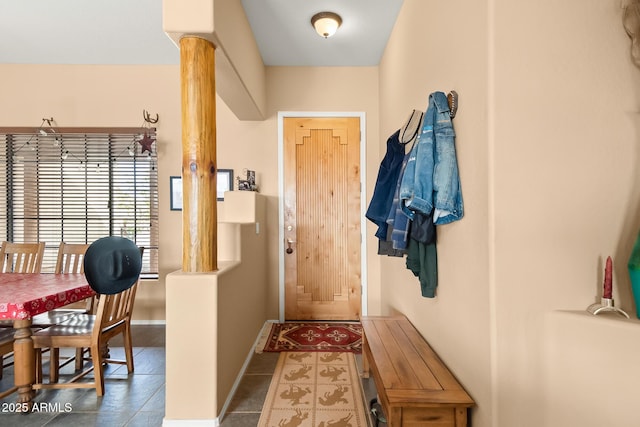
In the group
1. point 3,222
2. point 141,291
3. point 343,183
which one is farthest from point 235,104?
point 3,222

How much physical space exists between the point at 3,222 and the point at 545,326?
16.6 ft

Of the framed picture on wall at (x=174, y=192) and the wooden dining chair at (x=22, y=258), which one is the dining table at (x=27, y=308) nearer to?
the wooden dining chair at (x=22, y=258)

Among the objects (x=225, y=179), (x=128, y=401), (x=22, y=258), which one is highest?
(x=225, y=179)

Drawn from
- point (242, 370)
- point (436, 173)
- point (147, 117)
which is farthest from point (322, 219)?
point (147, 117)

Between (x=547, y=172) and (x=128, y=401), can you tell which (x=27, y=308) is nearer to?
(x=128, y=401)

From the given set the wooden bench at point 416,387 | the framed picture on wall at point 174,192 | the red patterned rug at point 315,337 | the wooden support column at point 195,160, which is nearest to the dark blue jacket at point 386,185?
the wooden bench at point 416,387

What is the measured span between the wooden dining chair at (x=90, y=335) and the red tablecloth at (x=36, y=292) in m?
0.21

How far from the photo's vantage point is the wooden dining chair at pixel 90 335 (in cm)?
193

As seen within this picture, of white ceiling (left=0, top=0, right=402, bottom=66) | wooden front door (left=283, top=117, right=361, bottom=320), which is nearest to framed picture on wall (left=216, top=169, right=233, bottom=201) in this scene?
wooden front door (left=283, top=117, right=361, bottom=320)

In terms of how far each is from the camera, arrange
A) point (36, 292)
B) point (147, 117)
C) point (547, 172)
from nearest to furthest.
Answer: point (547, 172) → point (36, 292) → point (147, 117)

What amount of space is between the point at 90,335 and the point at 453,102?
2.61 m

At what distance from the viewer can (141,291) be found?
3393 millimetres

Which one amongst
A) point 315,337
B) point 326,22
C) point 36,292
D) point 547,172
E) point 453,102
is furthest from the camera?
point 315,337

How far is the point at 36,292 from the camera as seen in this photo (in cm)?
195
